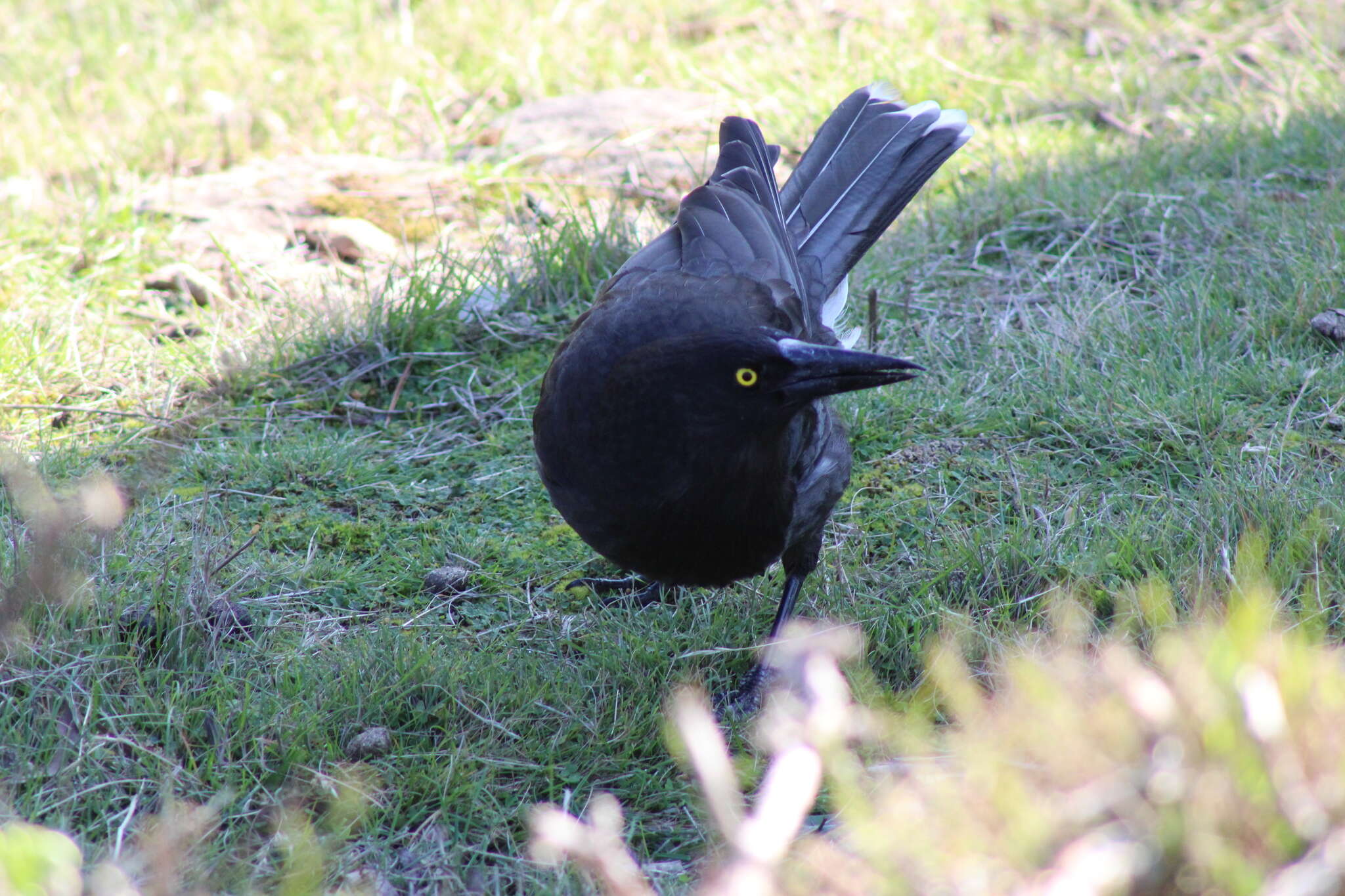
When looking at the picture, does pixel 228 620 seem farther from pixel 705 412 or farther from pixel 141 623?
pixel 705 412

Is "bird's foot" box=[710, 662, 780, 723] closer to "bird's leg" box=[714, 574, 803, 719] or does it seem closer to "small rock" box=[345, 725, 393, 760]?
"bird's leg" box=[714, 574, 803, 719]

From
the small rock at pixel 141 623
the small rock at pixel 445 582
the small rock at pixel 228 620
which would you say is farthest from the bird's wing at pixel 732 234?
the small rock at pixel 141 623

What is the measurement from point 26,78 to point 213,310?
12.4ft

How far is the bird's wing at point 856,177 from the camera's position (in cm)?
426

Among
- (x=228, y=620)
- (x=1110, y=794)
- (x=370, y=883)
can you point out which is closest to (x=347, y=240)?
(x=228, y=620)

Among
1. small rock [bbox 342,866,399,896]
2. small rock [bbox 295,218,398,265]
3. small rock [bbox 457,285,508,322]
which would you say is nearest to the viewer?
small rock [bbox 342,866,399,896]

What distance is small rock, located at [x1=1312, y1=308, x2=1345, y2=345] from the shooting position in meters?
4.20

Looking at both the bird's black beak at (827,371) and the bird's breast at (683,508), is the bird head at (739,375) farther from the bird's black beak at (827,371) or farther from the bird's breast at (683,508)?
the bird's breast at (683,508)

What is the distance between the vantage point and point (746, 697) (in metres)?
3.11

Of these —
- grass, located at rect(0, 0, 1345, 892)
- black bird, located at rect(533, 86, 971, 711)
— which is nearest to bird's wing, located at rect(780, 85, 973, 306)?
black bird, located at rect(533, 86, 971, 711)

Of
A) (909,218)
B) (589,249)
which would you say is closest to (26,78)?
(589,249)

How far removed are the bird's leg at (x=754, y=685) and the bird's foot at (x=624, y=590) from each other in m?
0.40

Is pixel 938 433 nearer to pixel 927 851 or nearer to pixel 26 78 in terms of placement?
pixel 927 851

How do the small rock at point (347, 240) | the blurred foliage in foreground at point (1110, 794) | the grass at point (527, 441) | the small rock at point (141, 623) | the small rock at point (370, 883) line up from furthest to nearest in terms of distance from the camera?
1. the small rock at point (347, 240)
2. the small rock at point (141, 623)
3. the grass at point (527, 441)
4. the small rock at point (370, 883)
5. the blurred foliage in foreground at point (1110, 794)
